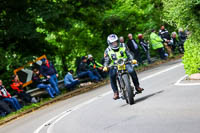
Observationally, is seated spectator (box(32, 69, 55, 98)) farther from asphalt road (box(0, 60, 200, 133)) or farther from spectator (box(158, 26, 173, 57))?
spectator (box(158, 26, 173, 57))

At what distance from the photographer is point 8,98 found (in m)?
18.9

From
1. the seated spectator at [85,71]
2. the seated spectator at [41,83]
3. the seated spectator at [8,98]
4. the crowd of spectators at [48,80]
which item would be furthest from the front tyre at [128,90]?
the seated spectator at [85,71]

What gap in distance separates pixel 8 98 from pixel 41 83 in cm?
295

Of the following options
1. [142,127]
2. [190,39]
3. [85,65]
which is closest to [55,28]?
[85,65]

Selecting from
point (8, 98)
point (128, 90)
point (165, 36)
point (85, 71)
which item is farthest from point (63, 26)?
point (128, 90)

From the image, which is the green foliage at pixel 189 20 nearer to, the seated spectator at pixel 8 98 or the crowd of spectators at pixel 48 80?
the crowd of spectators at pixel 48 80

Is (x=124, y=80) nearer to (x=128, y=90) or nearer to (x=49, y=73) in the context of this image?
(x=128, y=90)

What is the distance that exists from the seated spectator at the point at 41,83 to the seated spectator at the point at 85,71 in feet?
8.94

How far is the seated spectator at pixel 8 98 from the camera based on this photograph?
18.6m

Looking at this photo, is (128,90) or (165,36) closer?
(128,90)

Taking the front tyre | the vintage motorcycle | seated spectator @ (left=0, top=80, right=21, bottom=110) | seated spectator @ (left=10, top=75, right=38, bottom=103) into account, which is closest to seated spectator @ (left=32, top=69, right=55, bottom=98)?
seated spectator @ (left=10, top=75, right=38, bottom=103)

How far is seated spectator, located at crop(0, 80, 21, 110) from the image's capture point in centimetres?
1864

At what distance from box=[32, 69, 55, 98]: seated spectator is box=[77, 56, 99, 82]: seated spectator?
107 inches

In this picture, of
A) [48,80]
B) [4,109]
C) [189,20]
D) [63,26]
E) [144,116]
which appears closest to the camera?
[144,116]
